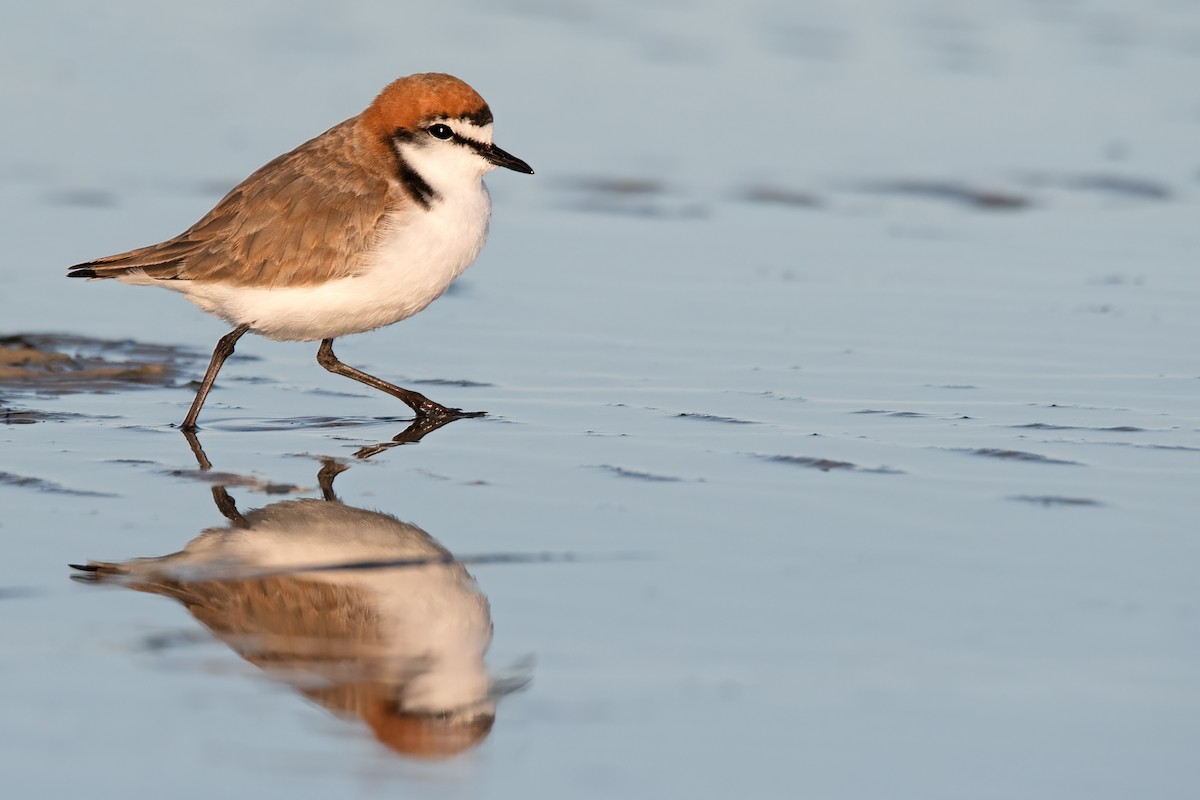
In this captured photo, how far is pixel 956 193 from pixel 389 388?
195 inches

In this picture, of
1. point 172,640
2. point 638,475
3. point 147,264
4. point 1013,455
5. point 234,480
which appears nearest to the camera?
point 172,640

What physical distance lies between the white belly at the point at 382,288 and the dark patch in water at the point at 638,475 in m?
1.13

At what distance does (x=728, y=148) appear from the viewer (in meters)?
11.3

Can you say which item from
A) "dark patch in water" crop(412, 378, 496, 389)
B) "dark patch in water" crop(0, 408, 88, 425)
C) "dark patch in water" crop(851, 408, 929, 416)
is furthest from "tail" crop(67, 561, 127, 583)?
"dark patch in water" crop(851, 408, 929, 416)

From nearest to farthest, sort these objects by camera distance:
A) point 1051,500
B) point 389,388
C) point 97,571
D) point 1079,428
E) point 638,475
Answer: point 97,571 → point 1051,500 → point 638,475 → point 1079,428 → point 389,388

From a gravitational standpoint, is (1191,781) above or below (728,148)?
below

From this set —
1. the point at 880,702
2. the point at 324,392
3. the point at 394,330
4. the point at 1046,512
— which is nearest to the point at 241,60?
the point at 394,330

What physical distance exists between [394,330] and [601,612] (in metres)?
4.09

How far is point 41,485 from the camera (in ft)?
18.0

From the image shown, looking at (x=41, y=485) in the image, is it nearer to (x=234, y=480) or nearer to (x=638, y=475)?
(x=234, y=480)

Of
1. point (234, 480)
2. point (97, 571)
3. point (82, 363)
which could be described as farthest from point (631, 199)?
point (97, 571)

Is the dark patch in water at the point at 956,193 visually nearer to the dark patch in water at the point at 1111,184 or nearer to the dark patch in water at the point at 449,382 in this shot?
the dark patch in water at the point at 1111,184

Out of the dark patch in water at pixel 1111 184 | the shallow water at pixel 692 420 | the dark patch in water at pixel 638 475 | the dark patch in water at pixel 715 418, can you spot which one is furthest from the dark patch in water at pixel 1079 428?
the dark patch in water at pixel 1111 184

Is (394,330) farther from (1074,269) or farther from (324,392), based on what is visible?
(1074,269)
